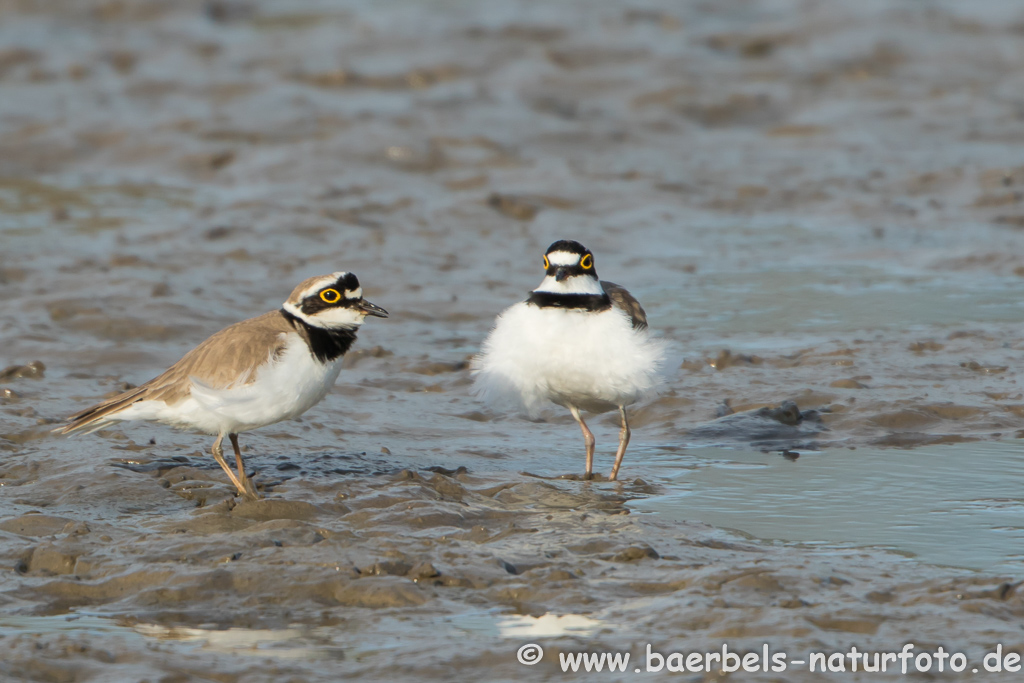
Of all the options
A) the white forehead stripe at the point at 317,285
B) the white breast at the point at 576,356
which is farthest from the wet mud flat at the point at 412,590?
the white forehead stripe at the point at 317,285

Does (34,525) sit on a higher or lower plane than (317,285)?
lower

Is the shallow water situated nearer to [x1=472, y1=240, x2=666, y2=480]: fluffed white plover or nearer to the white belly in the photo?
[x1=472, y1=240, x2=666, y2=480]: fluffed white plover

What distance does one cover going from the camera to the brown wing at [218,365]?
20.8 feet

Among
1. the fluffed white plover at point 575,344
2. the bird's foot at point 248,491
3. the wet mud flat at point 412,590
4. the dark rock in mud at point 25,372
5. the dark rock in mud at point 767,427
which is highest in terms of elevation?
the fluffed white plover at point 575,344

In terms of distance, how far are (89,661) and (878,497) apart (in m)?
3.98

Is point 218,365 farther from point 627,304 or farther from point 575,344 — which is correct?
point 627,304

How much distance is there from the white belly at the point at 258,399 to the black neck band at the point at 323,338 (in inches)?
1.7

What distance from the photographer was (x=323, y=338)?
6.46 metres

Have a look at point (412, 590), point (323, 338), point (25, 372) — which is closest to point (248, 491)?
point (323, 338)

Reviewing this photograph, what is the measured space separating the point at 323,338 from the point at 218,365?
1.82 ft

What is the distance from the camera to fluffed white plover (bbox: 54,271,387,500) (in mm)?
6277

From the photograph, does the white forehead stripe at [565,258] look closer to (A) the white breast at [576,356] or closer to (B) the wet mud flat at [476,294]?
(A) the white breast at [576,356]

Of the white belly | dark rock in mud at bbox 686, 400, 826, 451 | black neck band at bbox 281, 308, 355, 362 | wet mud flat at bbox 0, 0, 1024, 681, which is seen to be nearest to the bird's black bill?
black neck band at bbox 281, 308, 355, 362

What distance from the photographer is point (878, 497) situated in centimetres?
653
